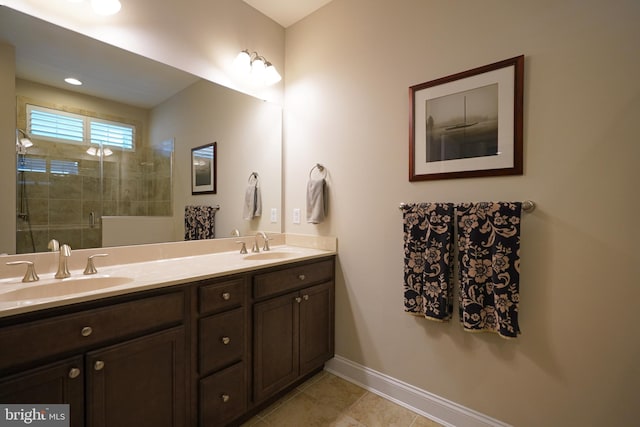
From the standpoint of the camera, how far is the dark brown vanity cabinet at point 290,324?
1586 millimetres

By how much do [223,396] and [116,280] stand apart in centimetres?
77

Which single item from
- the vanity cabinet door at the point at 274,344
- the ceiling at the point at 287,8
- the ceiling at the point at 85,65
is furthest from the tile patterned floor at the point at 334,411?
the ceiling at the point at 287,8

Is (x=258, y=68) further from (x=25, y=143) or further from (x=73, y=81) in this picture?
(x=25, y=143)

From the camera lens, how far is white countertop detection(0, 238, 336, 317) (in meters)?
0.95

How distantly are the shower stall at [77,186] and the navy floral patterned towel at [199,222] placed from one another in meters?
0.20

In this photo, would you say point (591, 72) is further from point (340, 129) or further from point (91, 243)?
point (91, 243)

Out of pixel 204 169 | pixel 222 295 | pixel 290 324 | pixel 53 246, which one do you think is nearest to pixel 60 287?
pixel 53 246

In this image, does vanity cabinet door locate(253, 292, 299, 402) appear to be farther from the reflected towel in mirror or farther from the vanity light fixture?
the vanity light fixture

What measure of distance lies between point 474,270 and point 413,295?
382 mm

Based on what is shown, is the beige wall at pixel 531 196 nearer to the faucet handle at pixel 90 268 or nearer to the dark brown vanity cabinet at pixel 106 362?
→ the dark brown vanity cabinet at pixel 106 362

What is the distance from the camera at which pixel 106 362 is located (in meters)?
1.04

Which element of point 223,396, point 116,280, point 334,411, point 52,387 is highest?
point 116,280

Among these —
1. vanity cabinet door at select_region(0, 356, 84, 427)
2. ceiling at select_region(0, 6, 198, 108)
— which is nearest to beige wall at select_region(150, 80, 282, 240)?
ceiling at select_region(0, 6, 198, 108)

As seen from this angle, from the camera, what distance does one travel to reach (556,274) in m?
1.31
